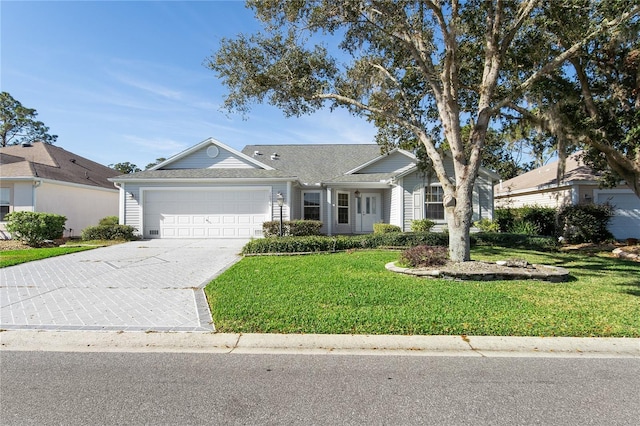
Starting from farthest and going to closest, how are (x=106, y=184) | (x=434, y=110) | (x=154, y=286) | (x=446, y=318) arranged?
(x=106, y=184), (x=434, y=110), (x=154, y=286), (x=446, y=318)

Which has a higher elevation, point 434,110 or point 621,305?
point 434,110

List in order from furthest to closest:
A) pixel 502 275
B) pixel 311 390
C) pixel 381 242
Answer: pixel 381 242 → pixel 502 275 → pixel 311 390

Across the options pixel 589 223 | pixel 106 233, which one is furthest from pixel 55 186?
pixel 589 223

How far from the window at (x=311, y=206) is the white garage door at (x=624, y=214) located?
13.7 meters

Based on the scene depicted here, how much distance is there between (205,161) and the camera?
666 inches

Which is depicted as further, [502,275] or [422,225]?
[422,225]

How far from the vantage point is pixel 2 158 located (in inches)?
714

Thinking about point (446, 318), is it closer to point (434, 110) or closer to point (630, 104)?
point (434, 110)

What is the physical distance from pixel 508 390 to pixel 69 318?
19.2 feet

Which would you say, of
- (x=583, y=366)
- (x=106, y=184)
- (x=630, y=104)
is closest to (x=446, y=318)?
(x=583, y=366)

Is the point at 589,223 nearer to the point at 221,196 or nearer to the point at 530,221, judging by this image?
→ the point at 530,221

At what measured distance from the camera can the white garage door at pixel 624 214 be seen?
1570 centimetres

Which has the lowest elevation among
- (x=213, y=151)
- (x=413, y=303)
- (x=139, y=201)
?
(x=413, y=303)

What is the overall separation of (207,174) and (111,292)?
396 inches
